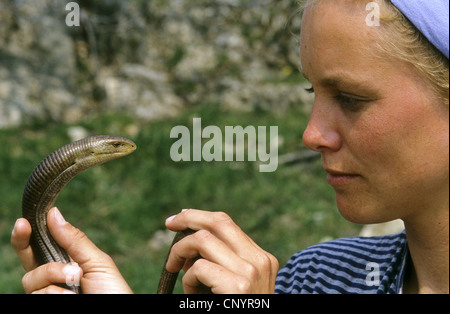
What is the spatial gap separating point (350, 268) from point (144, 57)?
6991 mm

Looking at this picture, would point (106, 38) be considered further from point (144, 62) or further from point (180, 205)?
point (180, 205)

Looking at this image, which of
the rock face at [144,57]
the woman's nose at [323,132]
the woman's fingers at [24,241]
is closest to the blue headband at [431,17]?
the woman's nose at [323,132]

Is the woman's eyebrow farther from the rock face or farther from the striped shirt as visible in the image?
the rock face

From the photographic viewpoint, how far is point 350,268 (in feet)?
7.43

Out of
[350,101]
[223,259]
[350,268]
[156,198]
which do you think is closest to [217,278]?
[223,259]

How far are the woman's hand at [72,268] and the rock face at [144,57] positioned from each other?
21.1ft

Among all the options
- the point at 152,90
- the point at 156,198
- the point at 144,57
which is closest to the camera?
the point at 156,198

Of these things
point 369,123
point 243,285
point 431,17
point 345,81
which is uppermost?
point 431,17

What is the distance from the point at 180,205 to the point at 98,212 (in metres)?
0.84

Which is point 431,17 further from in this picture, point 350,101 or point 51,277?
point 51,277

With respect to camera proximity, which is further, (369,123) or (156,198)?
(156,198)

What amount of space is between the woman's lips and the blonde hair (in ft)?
1.09
